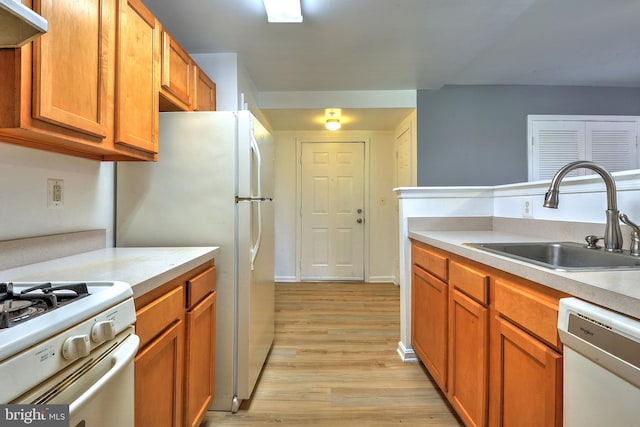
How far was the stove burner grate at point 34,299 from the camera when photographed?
2.07 ft

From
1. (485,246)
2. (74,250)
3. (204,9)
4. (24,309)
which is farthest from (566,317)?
(204,9)

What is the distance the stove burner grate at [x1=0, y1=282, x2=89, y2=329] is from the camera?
630 millimetres

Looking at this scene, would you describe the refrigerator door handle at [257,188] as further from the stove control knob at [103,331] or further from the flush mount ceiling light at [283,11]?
the stove control knob at [103,331]

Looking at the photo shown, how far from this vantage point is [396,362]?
87.2 inches

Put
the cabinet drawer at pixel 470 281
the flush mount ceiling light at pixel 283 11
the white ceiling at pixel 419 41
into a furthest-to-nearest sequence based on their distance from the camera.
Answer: the white ceiling at pixel 419 41 → the flush mount ceiling light at pixel 283 11 → the cabinet drawer at pixel 470 281

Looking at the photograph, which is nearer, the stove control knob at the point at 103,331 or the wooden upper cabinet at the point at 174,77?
the stove control knob at the point at 103,331

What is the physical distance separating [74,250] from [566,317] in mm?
1824

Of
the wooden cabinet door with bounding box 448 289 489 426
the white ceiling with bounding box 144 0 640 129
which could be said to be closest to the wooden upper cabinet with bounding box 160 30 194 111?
the white ceiling with bounding box 144 0 640 129

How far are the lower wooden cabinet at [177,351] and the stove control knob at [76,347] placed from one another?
325 mm

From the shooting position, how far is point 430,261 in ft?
6.09

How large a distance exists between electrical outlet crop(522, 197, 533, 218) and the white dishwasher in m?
1.27

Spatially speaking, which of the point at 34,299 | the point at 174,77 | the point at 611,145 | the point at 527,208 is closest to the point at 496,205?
the point at 527,208

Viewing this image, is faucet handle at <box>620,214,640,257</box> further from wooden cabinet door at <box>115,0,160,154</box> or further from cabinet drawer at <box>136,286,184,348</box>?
wooden cabinet door at <box>115,0,160,154</box>

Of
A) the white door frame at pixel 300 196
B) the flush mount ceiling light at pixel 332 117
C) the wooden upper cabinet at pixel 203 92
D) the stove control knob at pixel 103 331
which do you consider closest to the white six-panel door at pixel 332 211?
the white door frame at pixel 300 196
